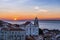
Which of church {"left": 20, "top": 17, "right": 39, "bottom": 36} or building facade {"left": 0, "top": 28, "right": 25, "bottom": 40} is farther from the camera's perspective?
church {"left": 20, "top": 17, "right": 39, "bottom": 36}

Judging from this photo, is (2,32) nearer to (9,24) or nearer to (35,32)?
(9,24)

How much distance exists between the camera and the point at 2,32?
408 centimetres

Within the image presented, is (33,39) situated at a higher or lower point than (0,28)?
lower

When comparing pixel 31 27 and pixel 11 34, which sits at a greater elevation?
pixel 31 27

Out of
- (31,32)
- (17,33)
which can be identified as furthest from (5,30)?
(31,32)

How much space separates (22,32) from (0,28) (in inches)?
25.0

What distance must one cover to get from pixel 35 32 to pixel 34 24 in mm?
441

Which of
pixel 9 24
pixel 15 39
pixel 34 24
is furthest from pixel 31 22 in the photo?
pixel 15 39

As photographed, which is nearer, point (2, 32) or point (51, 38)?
point (2, 32)

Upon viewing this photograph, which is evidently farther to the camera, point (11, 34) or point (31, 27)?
point (31, 27)

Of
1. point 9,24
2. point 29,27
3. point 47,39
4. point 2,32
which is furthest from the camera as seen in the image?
point 29,27

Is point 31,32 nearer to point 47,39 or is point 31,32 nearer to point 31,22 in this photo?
point 31,22

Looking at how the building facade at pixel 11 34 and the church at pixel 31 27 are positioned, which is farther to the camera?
the church at pixel 31 27

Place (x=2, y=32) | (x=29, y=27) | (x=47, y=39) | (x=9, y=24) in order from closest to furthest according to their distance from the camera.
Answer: (x=2, y=32), (x=47, y=39), (x=9, y=24), (x=29, y=27)
